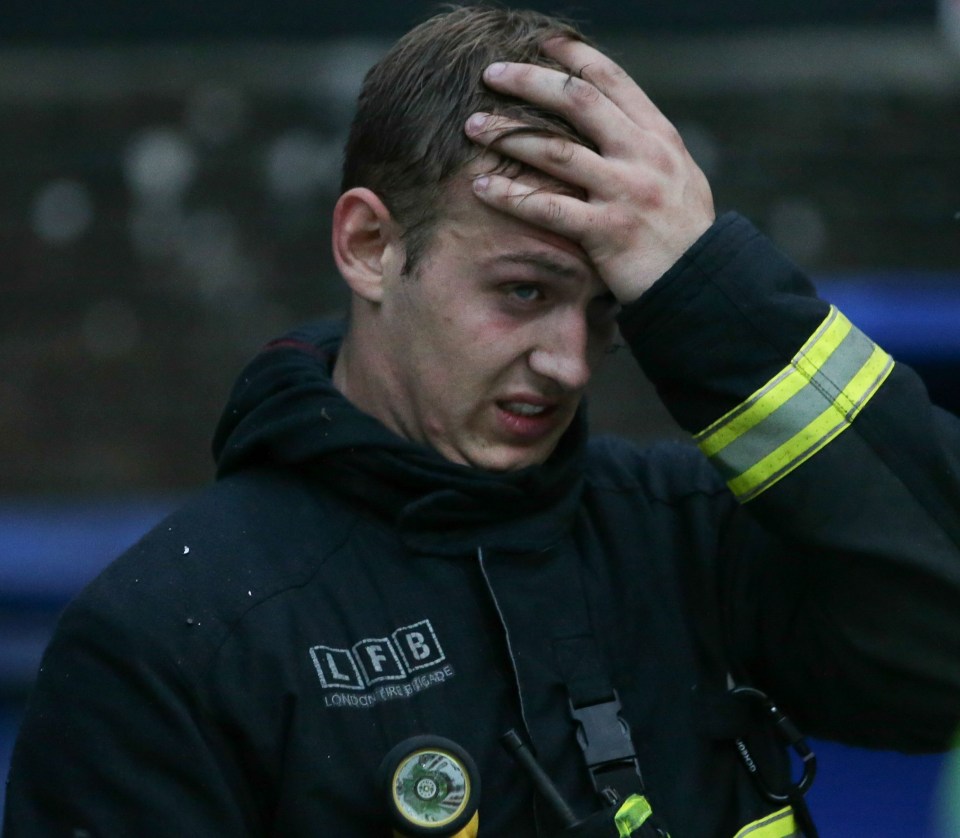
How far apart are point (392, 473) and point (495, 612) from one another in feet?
0.73

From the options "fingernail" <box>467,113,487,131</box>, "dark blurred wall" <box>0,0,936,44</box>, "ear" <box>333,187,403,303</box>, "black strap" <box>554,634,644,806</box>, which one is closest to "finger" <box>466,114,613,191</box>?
"fingernail" <box>467,113,487,131</box>

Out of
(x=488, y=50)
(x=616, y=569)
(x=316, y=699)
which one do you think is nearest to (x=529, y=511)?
(x=616, y=569)

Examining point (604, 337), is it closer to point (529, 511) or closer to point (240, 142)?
point (529, 511)

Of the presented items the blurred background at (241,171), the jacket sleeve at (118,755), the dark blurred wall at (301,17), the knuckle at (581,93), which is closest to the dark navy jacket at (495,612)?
the jacket sleeve at (118,755)

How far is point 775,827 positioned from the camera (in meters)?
2.02

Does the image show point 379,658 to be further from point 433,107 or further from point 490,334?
point 433,107

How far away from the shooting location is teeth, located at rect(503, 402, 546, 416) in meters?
2.08

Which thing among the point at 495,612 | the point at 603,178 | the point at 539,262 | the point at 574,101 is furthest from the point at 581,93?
the point at 495,612

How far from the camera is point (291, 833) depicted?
5.87 ft

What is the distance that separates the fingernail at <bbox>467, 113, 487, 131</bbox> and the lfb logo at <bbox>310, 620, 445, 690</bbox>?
2.10 feet

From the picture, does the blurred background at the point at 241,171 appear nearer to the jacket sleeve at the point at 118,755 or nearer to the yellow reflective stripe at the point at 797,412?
the yellow reflective stripe at the point at 797,412

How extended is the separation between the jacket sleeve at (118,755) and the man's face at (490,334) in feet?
1.72

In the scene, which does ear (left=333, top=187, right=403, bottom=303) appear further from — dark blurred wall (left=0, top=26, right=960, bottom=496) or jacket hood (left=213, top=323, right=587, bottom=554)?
dark blurred wall (left=0, top=26, right=960, bottom=496)

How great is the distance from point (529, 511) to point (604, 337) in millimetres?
270
